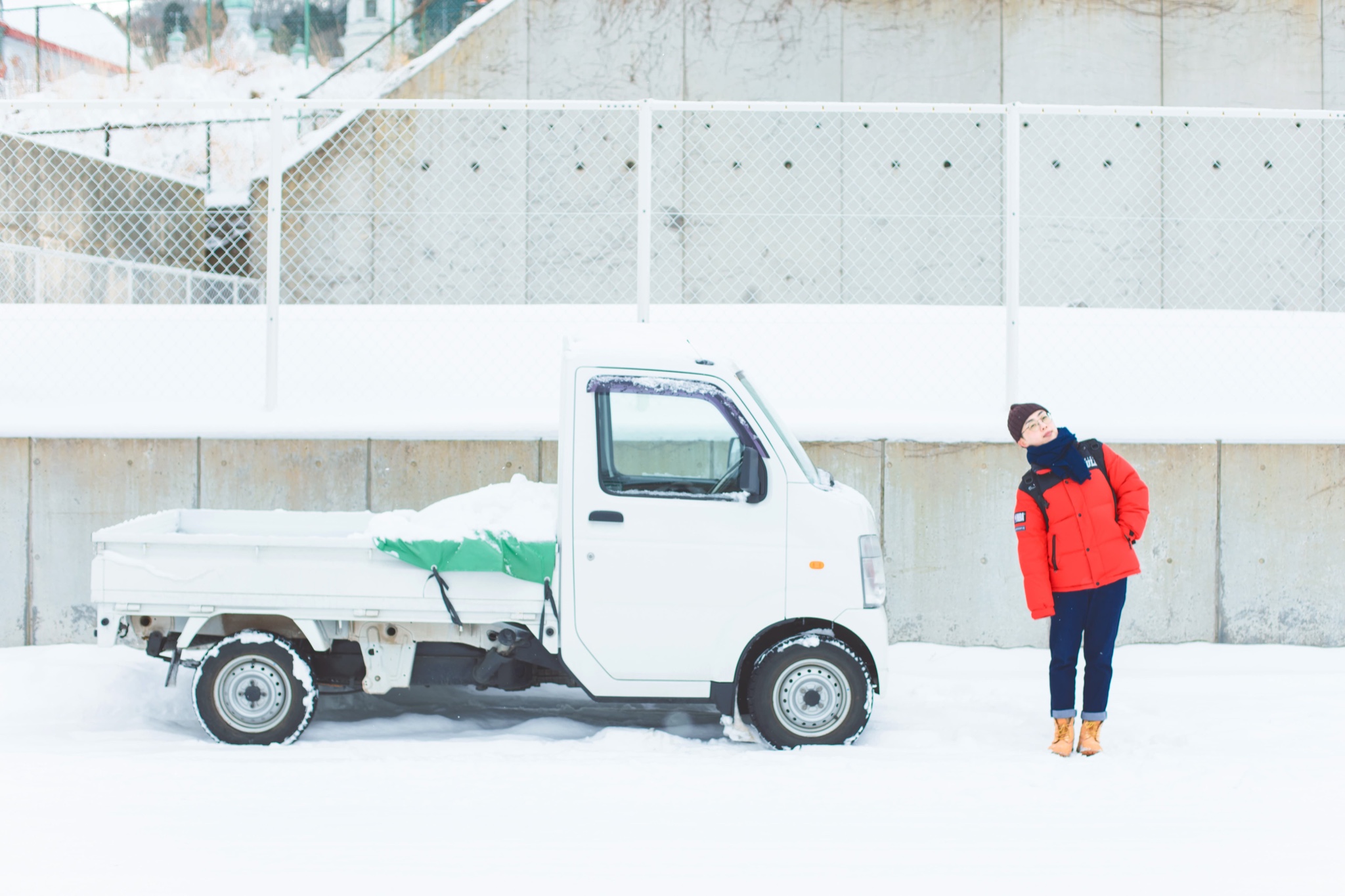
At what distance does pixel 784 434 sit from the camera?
4.98m

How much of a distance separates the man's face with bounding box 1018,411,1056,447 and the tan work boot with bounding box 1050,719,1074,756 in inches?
52.1

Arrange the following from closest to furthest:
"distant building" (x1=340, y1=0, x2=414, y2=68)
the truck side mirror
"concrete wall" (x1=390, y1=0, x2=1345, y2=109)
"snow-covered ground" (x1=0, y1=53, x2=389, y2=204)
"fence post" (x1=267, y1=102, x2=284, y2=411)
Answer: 1. the truck side mirror
2. "fence post" (x1=267, y1=102, x2=284, y2=411)
3. "concrete wall" (x1=390, y1=0, x2=1345, y2=109)
4. "distant building" (x1=340, y1=0, x2=414, y2=68)
5. "snow-covered ground" (x1=0, y1=53, x2=389, y2=204)

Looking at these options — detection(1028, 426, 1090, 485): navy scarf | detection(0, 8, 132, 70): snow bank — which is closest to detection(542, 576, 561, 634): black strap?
detection(1028, 426, 1090, 485): navy scarf

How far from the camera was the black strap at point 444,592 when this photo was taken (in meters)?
4.84

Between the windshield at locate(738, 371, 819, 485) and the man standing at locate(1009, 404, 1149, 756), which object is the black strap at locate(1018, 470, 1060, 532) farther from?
the windshield at locate(738, 371, 819, 485)

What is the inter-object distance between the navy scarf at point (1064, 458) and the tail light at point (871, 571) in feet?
2.73

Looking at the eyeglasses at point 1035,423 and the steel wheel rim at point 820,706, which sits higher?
the eyeglasses at point 1035,423

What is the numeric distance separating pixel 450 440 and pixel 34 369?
3498mm

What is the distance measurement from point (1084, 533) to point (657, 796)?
90.1 inches

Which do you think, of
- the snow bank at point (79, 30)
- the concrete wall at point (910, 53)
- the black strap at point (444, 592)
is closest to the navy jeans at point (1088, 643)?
the black strap at point (444, 592)

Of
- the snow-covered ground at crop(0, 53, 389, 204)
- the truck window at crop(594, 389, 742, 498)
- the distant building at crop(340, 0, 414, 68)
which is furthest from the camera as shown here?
the snow-covered ground at crop(0, 53, 389, 204)

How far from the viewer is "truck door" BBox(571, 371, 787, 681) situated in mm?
4859

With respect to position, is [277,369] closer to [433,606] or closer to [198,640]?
[198,640]

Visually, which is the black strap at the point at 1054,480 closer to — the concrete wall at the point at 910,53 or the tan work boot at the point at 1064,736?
the tan work boot at the point at 1064,736
